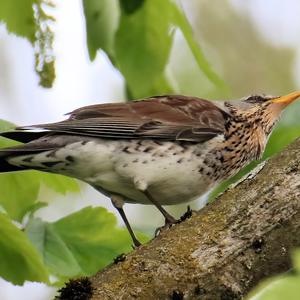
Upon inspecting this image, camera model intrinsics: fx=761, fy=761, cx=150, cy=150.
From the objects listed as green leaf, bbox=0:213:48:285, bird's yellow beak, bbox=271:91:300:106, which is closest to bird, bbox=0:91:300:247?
bird's yellow beak, bbox=271:91:300:106

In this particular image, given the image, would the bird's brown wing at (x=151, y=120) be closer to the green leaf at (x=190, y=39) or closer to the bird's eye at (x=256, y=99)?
the bird's eye at (x=256, y=99)

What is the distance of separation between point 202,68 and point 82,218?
3.27 feet

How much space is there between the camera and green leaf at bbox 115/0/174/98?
309 cm

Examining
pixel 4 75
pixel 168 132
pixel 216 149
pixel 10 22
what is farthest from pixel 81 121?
pixel 4 75

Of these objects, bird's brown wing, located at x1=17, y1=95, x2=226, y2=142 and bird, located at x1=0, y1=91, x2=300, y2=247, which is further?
bird's brown wing, located at x1=17, y1=95, x2=226, y2=142

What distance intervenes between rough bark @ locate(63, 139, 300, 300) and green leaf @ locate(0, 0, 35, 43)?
41.8 inches

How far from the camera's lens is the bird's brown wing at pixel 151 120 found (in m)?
4.78

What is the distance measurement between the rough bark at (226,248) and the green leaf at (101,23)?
2.77ft

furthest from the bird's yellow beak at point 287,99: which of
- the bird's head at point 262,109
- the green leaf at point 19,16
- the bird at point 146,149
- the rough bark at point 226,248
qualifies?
the green leaf at point 19,16

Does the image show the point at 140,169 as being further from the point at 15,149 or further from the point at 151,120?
the point at 15,149

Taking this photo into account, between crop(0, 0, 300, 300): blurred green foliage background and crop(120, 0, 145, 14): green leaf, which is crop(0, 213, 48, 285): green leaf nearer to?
crop(0, 0, 300, 300): blurred green foliage background

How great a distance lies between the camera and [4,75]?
9.38 metres

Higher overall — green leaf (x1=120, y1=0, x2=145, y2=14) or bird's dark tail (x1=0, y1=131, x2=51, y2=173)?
green leaf (x1=120, y1=0, x2=145, y2=14)

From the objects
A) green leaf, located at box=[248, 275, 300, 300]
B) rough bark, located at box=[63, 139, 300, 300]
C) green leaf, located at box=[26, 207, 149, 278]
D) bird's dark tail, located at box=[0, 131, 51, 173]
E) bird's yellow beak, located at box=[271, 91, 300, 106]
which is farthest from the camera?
bird's yellow beak, located at box=[271, 91, 300, 106]
